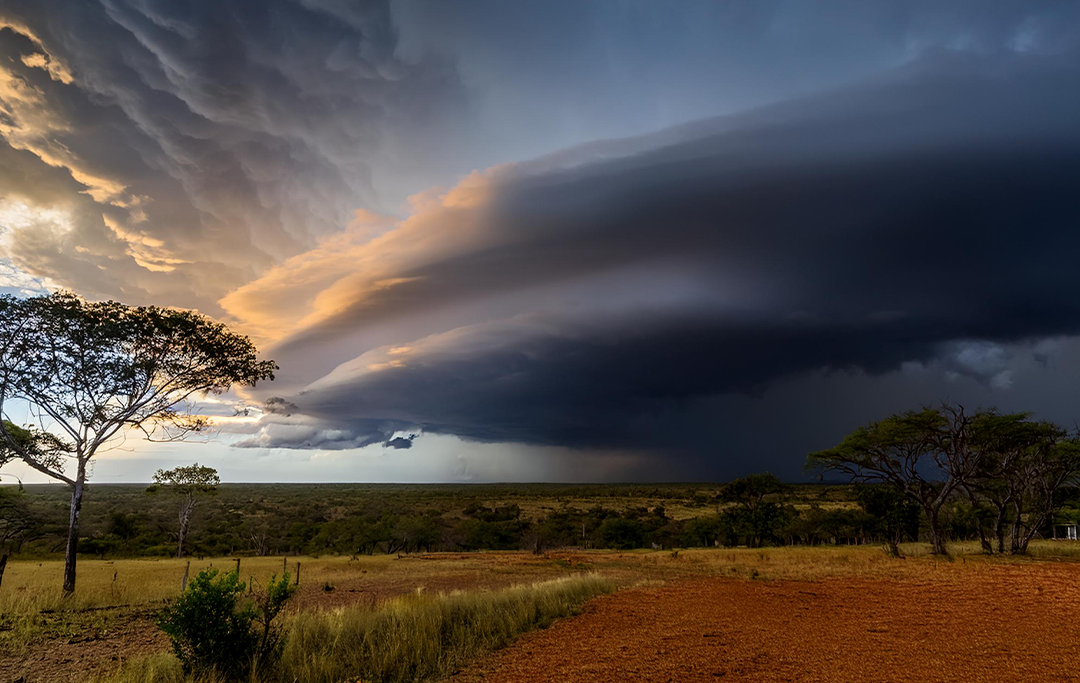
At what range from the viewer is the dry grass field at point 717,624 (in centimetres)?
949

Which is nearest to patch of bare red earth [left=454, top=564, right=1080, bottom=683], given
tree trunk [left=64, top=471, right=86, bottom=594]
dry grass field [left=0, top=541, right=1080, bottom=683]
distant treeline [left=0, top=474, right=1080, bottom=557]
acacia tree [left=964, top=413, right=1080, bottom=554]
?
dry grass field [left=0, top=541, right=1080, bottom=683]

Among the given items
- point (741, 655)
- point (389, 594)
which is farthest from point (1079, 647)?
point (389, 594)

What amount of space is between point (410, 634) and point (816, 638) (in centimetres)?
835

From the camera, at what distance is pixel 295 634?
36.3 feet

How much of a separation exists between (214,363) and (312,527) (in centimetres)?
3936

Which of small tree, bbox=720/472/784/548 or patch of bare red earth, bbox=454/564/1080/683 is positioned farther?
small tree, bbox=720/472/784/548

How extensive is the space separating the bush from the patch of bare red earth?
3963 millimetres

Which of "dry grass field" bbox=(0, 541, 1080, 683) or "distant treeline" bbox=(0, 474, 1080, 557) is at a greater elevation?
"dry grass field" bbox=(0, 541, 1080, 683)

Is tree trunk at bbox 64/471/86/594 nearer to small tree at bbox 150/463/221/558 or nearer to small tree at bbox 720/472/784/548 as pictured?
small tree at bbox 150/463/221/558

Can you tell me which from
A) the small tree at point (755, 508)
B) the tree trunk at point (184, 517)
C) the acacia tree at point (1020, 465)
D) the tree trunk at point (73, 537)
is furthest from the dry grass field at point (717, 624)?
the small tree at point (755, 508)

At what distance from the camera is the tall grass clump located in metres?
9.79

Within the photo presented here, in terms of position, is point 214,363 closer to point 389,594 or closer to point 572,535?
A: point 389,594

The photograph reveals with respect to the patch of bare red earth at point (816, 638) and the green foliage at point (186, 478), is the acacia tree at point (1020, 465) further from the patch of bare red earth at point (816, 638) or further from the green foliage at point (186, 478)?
the green foliage at point (186, 478)

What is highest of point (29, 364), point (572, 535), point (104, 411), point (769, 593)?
point (29, 364)
